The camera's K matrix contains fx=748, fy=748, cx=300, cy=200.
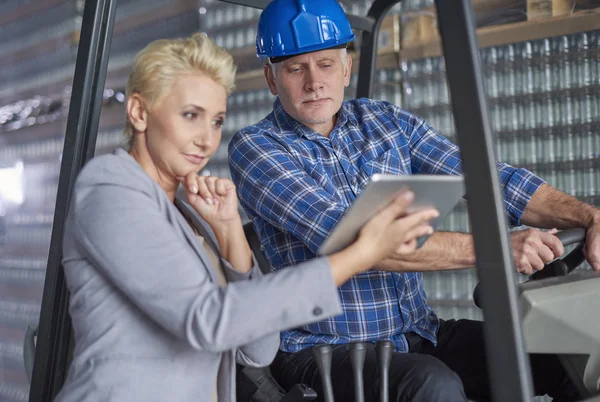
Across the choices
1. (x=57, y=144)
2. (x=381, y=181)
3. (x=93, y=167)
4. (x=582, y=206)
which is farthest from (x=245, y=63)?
(x=381, y=181)

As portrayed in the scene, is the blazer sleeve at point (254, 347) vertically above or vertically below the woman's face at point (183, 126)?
below

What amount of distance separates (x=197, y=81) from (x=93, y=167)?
0.28m

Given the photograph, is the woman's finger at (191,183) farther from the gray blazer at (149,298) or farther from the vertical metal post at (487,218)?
the vertical metal post at (487,218)

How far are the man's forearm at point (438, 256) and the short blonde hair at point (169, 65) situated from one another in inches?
23.6

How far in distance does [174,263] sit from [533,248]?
0.88 metres

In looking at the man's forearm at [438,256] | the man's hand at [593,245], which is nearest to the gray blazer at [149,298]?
the man's forearm at [438,256]

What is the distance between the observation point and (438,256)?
1791mm

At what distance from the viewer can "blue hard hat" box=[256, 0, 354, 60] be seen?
6.71 feet

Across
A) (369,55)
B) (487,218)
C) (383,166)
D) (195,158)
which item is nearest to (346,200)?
(383,166)

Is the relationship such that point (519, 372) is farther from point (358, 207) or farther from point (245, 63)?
point (245, 63)

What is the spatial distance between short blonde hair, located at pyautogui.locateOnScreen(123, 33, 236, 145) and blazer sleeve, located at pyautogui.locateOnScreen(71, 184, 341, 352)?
11.6 inches

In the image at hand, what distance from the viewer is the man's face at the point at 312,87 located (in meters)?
2.11

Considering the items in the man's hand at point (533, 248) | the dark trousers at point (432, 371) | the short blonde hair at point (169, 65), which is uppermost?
the short blonde hair at point (169, 65)

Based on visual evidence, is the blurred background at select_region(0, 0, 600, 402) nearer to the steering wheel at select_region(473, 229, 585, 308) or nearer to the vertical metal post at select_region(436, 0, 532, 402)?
the steering wheel at select_region(473, 229, 585, 308)
